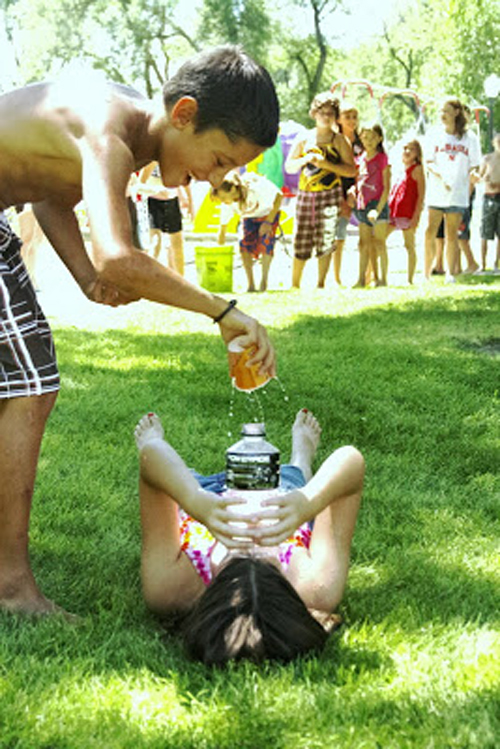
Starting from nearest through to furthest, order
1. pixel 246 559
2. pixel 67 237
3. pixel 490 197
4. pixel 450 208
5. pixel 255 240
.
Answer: pixel 246 559, pixel 67 237, pixel 255 240, pixel 450 208, pixel 490 197

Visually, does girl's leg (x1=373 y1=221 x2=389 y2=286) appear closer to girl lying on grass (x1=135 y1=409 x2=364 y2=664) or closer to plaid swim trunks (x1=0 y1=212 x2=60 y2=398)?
girl lying on grass (x1=135 y1=409 x2=364 y2=664)

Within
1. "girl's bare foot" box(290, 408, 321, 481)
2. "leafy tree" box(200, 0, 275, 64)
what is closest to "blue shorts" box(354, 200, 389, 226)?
"girl's bare foot" box(290, 408, 321, 481)

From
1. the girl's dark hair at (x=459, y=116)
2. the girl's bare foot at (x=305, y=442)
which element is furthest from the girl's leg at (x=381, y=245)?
the girl's bare foot at (x=305, y=442)

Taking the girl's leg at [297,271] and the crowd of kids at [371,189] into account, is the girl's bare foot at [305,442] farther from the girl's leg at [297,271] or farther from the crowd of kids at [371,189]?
the girl's leg at [297,271]

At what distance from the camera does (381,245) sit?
10.9 meters

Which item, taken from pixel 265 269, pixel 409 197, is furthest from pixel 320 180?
pixel 409 197

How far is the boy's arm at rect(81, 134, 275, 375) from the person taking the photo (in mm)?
2527

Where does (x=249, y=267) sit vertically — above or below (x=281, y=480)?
below

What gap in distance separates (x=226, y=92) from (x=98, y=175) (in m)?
0.41

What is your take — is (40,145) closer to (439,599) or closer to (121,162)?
(121,162)

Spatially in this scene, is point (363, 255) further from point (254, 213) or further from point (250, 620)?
point (250, 620)

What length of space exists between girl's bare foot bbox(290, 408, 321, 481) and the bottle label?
964 millimetres

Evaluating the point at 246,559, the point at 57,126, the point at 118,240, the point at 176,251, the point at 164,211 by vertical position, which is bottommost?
the point at 176,251

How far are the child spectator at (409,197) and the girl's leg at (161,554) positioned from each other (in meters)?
8.78
